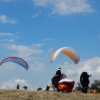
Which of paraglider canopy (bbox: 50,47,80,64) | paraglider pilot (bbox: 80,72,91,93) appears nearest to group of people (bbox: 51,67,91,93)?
paraglider pilot (bbox: 80,72,91,93)

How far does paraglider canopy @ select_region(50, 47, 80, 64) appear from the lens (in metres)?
20.3

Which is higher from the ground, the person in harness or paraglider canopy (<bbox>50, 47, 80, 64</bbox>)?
paraglider canopy (<bbox>50, 47, 80, 64</bbox>)

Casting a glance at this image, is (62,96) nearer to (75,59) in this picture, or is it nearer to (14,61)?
(75,59)

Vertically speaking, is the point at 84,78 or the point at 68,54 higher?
the point at 68,54

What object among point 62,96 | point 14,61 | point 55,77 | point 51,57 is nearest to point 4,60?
point 14,61

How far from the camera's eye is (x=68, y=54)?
22.1m

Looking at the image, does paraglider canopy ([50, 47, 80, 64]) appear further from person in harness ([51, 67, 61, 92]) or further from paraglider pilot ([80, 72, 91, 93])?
paraglider pilot ([80, 72, 91, 93])

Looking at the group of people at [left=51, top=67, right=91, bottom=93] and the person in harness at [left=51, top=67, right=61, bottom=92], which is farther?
the person in harness at [left=51, top=67, right=61, bottom=92]

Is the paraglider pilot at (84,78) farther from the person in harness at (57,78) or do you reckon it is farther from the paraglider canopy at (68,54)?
the paraglider canopy at (68,54)

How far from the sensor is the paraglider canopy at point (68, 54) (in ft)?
66.6

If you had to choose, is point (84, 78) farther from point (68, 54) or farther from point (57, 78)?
point (68, 54)

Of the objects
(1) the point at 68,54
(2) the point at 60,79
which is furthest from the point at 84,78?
(1) the point at 68,54

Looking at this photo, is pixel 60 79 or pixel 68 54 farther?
pixel 68 54

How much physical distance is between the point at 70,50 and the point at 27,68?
5360 millimetres
